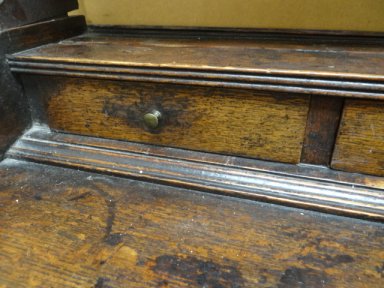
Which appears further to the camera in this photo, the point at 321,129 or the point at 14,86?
the point at 14,86

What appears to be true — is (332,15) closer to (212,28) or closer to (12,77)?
(212,28)

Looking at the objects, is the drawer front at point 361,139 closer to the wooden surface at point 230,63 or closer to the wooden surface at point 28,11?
the wooden surface at point 230,63

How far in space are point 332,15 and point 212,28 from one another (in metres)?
0.34

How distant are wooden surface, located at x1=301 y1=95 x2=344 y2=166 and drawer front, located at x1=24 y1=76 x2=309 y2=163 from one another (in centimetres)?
1

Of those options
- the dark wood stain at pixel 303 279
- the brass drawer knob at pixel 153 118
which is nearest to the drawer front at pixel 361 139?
the dark wood stain at pixel 303 279

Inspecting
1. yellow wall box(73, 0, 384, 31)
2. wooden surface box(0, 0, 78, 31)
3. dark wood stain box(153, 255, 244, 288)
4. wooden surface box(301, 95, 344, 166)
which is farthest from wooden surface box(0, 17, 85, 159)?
wooden surface box(301, 95, 344, 166)

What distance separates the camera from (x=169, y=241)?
0.59 metres

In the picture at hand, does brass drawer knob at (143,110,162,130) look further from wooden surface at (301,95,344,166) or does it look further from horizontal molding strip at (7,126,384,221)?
wooden surface at (301,95,344,166)

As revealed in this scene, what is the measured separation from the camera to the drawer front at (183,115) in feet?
2.14

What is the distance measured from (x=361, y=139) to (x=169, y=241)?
0.39m

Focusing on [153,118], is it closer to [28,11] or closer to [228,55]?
[228,55]

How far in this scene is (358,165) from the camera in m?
0.64

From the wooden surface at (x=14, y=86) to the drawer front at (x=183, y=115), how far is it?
0.17 ft

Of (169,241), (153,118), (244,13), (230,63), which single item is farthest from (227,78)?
(244,13)
